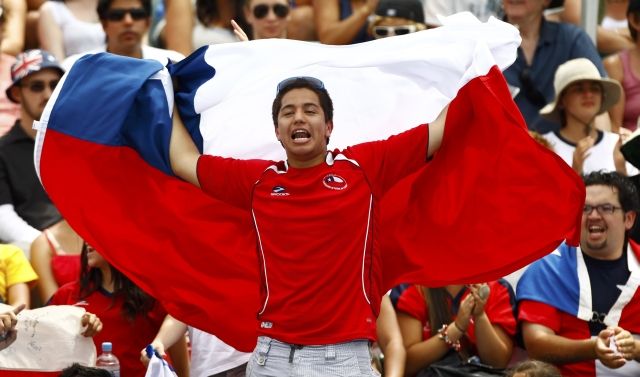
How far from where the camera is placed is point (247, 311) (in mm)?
6852

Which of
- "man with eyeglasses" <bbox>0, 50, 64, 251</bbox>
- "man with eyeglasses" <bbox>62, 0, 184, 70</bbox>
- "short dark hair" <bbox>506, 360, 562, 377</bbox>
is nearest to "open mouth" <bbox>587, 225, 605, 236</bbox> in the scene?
"short dark hair" <bbox>506, 360, 562, 377</bbox>

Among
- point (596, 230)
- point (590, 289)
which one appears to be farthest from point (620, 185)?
point (590, 289)

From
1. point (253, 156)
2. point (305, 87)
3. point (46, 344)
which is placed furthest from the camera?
point (46, 344)

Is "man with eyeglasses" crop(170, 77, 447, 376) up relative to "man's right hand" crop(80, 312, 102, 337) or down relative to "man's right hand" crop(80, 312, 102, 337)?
up

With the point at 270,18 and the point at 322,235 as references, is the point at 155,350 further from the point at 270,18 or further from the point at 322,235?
the point at 270,18

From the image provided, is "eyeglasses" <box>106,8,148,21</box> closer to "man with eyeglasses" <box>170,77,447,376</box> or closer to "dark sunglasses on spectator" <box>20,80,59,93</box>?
"dark sunglasses on spectator" <box>20,80,59,93</box>

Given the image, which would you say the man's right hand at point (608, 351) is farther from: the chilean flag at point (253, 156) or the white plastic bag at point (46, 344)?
the white plastic bag at point (46, 344)

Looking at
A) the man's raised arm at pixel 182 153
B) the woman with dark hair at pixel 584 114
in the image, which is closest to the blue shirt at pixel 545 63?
the woman with dark hair at pixel 584 114

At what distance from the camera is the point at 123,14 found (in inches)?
378

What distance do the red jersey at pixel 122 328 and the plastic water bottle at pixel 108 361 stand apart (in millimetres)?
106

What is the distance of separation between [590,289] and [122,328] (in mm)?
2613

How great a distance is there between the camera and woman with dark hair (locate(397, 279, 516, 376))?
7.84m

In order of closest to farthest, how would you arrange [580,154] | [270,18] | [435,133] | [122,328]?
[435,133], [122,328], [580,154], [270,18]

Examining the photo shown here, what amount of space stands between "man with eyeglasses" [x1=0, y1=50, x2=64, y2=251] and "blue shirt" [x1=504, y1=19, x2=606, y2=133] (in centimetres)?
326
